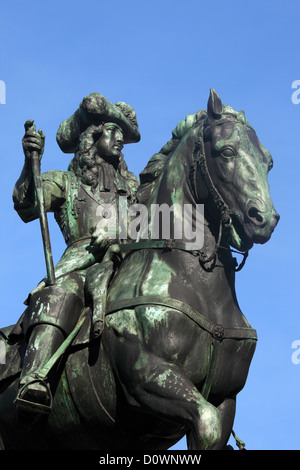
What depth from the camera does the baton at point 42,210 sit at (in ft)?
32.2

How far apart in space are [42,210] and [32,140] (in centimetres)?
67

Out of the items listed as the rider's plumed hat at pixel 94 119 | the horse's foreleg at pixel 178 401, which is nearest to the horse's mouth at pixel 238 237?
the horse's foreleg at pixel 178 401

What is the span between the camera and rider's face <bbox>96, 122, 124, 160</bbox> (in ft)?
36.3

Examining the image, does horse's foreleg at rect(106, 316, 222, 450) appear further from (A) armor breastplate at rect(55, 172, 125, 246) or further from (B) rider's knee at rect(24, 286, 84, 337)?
(A) armor breastplate at rect(55, 172, 125, 246)

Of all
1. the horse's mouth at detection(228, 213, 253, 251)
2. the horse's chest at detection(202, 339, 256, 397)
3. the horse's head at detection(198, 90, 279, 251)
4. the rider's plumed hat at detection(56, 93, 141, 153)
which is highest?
the rider's plumed hat at detection(56, 93, 141, 153)

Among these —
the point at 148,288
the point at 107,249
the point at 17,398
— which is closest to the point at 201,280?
the point at 148,288

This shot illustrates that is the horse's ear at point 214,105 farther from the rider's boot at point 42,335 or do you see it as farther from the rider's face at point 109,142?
the rider's boot at point 42,335

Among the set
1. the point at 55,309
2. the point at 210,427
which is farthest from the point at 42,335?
the point at 210,427

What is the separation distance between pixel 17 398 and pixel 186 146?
109 inches

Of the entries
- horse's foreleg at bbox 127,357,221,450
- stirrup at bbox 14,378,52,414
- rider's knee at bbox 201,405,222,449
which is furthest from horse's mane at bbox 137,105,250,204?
rider's knee at bbox 201,405,222,449

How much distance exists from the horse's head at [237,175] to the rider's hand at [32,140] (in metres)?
1.58

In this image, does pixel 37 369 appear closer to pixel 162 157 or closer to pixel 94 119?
pixel 162 157

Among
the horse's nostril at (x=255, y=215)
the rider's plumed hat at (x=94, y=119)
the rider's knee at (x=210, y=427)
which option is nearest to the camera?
the rider's knee at (x=210, y=427)

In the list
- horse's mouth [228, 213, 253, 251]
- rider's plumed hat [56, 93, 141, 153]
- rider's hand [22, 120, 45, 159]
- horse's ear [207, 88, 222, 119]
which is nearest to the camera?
horse's mouth [228, 213, 253, 251]
